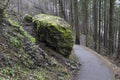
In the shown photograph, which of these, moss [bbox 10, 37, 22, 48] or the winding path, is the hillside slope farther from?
the winding path

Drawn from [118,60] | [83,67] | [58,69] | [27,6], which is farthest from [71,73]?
[27,6]

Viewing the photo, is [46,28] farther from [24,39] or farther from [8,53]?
[8,53]

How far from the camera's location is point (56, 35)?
46.3 feet

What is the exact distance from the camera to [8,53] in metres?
9.52

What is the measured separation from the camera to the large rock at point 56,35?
1412 cm

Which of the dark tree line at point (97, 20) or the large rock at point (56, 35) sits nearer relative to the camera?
the large rock at point (56, 35)

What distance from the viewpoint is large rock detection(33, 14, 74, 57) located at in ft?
46.3

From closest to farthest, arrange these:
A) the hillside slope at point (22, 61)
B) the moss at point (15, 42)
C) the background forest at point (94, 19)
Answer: the hillside slope at point (22, 61) < the moss at point (15, 42) < the background forest at point (94, 19)

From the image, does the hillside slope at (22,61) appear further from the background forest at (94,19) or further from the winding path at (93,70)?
the background forest at (94,19)

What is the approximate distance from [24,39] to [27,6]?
3209cm

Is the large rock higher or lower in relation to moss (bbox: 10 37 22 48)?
lower

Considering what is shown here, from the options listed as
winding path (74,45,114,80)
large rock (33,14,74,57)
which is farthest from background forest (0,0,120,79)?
winding path (74,45,114,80)

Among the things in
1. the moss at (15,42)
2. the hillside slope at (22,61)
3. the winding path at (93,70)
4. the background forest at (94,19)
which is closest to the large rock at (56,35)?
the hillside slope at (22,61)

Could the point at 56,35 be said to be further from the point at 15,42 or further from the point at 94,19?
the point at 94,19
